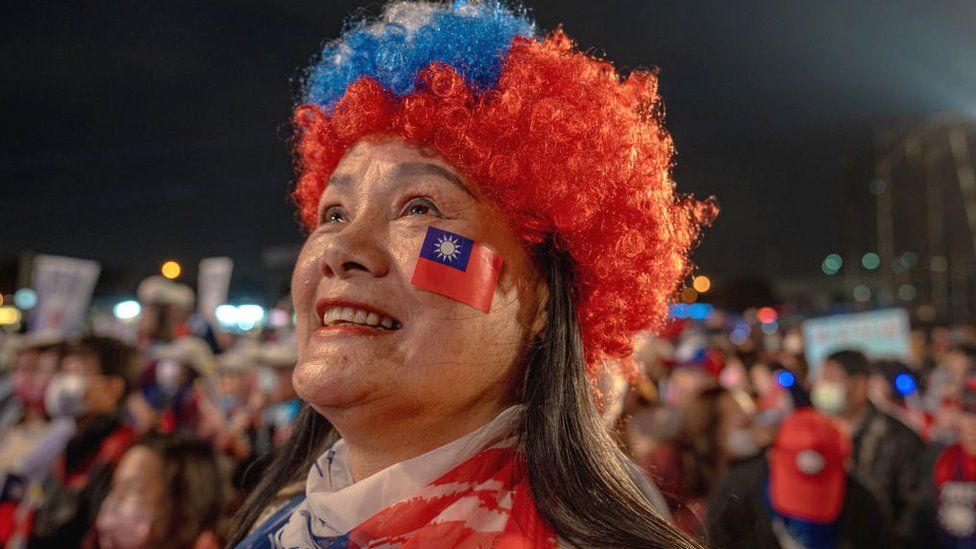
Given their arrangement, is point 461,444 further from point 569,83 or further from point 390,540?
point 569,83

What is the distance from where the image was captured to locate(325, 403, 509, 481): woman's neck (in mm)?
1562

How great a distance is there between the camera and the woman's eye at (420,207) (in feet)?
5.42

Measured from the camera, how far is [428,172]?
1663 mm

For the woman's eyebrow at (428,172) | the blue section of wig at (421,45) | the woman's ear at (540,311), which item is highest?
the blue section of wig at (421,45)

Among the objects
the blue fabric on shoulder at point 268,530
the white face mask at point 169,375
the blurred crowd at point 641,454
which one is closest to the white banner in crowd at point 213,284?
the blurred crowd at point 641,454

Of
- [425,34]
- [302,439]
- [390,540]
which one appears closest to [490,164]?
[425,34]

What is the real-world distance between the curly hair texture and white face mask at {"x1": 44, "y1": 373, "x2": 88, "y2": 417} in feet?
10.7

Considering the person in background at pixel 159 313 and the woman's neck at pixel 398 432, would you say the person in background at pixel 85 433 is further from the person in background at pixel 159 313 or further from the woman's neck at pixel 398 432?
the person in background at pixel 159 313

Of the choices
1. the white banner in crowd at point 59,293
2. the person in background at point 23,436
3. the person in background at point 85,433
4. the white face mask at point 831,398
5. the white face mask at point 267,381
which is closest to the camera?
the person in background at point 85,433

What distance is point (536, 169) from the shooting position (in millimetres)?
1695

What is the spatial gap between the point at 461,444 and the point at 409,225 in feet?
1.54

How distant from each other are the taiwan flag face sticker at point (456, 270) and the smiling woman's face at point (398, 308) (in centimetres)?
2

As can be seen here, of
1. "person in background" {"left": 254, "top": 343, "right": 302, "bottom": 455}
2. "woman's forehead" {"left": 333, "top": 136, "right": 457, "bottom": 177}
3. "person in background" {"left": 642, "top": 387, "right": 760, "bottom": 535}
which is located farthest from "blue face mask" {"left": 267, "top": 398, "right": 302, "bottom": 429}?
"woman's forehead" {"left": 333, "top": 136, "right": 457, "bottom": 177}

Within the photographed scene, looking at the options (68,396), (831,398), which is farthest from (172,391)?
(831,398)
